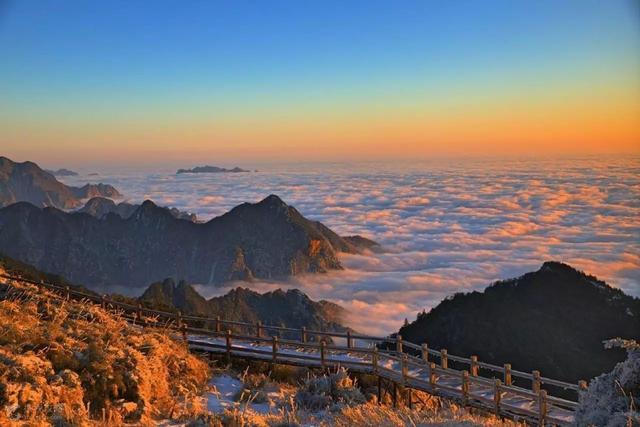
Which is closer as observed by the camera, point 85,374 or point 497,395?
point 85,374

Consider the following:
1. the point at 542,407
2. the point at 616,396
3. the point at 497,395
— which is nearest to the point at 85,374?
the point at 616,396

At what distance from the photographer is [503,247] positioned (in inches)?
7835

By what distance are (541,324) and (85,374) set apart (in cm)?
5791

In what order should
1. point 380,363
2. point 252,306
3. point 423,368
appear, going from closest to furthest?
point 423,368
point 380,363
point 252,306

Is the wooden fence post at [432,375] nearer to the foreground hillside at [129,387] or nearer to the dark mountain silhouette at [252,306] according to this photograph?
the foreground hillside at [129,387]

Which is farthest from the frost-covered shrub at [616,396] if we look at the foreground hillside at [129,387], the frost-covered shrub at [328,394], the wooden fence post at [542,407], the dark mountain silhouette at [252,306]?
the dark mountain silhouette at [252,306]

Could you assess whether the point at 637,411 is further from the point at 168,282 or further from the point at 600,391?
the point at 168,282

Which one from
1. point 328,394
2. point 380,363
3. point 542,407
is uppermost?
point 542,407

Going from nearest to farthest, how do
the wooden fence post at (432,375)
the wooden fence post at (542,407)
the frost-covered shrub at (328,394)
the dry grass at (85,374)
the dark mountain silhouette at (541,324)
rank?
the dry grass at (85,374) < the wooden fence post at (542,407) < the frost-covered shrub at (328,394) < the wooden fence post at (432,375) < the dark mountain silhouette at (541,324)

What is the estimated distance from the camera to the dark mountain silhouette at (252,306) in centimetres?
10031

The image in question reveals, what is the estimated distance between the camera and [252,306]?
112062 millimetres

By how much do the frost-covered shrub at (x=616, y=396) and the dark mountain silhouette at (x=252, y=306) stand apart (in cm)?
9381

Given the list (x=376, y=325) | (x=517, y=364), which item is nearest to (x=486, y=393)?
(x=517, y=364)

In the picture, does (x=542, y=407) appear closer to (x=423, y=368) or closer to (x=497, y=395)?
(x=497, y=395)
